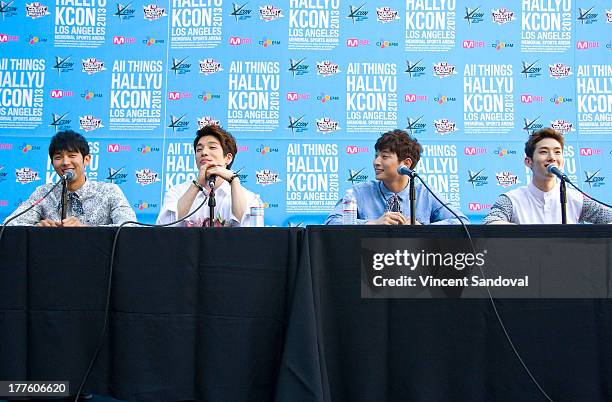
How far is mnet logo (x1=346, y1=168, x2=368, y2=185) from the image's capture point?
3.62m

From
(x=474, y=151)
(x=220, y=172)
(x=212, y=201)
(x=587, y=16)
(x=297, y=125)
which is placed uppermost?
(x=587, y=16)

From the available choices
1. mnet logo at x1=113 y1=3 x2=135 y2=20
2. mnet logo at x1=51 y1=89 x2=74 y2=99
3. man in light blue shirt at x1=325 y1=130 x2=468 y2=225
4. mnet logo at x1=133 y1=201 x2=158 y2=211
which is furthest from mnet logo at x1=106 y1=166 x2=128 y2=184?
man in light blue shirt at x1=325 y1=130 x2=468 y2=225

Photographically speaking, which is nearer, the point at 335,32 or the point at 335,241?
the point at 335,241

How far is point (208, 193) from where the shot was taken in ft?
8.27

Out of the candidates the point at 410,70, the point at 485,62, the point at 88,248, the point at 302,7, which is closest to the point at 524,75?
the point at 485,62

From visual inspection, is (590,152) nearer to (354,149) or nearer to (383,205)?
(354,149)

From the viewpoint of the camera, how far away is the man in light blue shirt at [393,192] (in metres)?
2.63

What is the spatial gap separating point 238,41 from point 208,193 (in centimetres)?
155

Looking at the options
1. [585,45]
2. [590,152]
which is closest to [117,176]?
[590,152]

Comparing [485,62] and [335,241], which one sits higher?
[485,62]

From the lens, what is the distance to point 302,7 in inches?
147

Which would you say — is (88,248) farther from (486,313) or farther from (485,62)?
(485,62)

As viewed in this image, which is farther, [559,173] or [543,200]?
[543,200]

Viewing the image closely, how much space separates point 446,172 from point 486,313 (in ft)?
6.80
